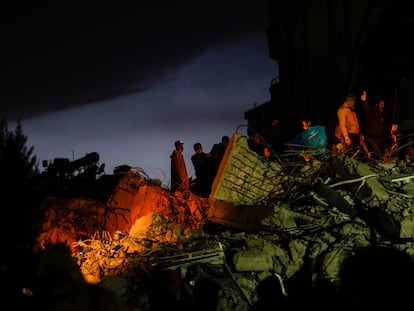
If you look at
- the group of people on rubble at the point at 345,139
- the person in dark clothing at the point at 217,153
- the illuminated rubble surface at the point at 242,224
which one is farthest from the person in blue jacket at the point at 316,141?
the person in dark clothing at the point at 217,153

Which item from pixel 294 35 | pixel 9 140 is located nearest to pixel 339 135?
pixel 9 140

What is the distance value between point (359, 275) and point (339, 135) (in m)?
4.37

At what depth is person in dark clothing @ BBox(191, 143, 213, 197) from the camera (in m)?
11.2

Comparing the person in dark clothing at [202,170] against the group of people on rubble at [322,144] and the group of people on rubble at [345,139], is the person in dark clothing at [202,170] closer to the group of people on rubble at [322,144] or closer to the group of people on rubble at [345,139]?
the group of people on rubble at [322,144]

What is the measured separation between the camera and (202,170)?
11.4m

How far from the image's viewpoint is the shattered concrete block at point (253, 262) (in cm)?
653

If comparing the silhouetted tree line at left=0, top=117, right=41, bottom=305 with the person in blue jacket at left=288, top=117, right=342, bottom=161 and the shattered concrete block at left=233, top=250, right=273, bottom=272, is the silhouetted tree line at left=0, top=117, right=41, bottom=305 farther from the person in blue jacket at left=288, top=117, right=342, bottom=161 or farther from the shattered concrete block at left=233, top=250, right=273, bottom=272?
the person in blue jacket at left=288, top=117, right=342, bottom=161

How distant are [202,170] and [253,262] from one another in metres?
5.00

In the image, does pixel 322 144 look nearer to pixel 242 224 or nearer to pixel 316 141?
pixel 316 141

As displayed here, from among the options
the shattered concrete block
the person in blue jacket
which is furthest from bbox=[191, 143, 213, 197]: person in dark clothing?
the shattered concrete block

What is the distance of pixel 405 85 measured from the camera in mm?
12406

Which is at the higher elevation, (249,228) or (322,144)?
(322,144)

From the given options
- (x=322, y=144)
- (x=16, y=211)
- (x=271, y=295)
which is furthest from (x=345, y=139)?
(x=16, y=211)

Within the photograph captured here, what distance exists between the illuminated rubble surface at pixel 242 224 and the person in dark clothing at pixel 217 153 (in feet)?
7.10
